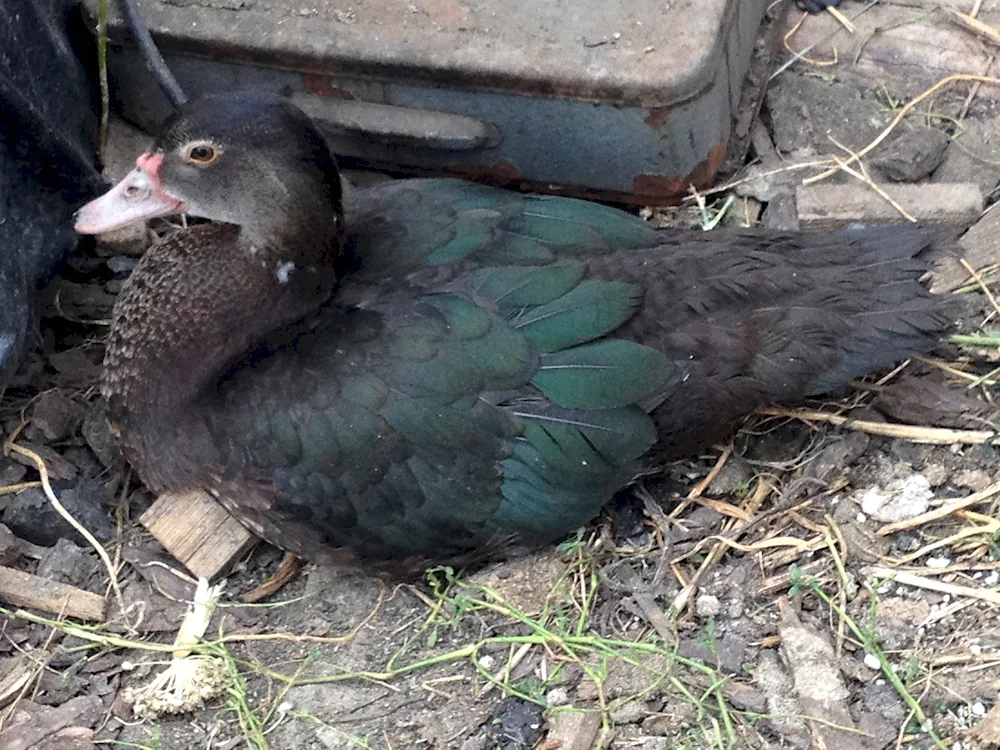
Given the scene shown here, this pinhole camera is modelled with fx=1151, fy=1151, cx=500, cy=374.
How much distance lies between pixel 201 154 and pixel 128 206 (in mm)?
223

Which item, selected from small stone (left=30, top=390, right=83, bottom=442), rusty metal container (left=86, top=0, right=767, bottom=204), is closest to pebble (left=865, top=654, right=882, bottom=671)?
rusty metal container (left=86, top=0, right=767, bottom=204)

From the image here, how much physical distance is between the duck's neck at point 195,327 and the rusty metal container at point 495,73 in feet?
1.59

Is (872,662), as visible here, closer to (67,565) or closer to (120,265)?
(67,565)

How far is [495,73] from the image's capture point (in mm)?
2596

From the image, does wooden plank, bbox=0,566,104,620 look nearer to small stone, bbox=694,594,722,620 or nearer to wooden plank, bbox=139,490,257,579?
wooden plank, bbox=139,490,257,579

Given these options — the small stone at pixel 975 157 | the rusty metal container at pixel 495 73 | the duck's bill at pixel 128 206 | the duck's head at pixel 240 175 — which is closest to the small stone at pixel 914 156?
the small stone at pixel 975 157

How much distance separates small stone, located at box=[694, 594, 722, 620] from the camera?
7.55ft

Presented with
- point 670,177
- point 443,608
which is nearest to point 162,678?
point 443,608

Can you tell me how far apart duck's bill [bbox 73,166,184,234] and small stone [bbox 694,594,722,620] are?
4.38 ft

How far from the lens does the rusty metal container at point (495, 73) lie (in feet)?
8.52

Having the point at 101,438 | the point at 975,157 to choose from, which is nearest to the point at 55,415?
the point at 101,438

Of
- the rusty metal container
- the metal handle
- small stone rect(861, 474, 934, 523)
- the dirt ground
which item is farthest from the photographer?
the metal handle

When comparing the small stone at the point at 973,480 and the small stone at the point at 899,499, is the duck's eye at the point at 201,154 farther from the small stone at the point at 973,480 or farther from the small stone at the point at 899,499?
the small stone at the point at 973,480

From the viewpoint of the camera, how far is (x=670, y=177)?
9.23 feet
